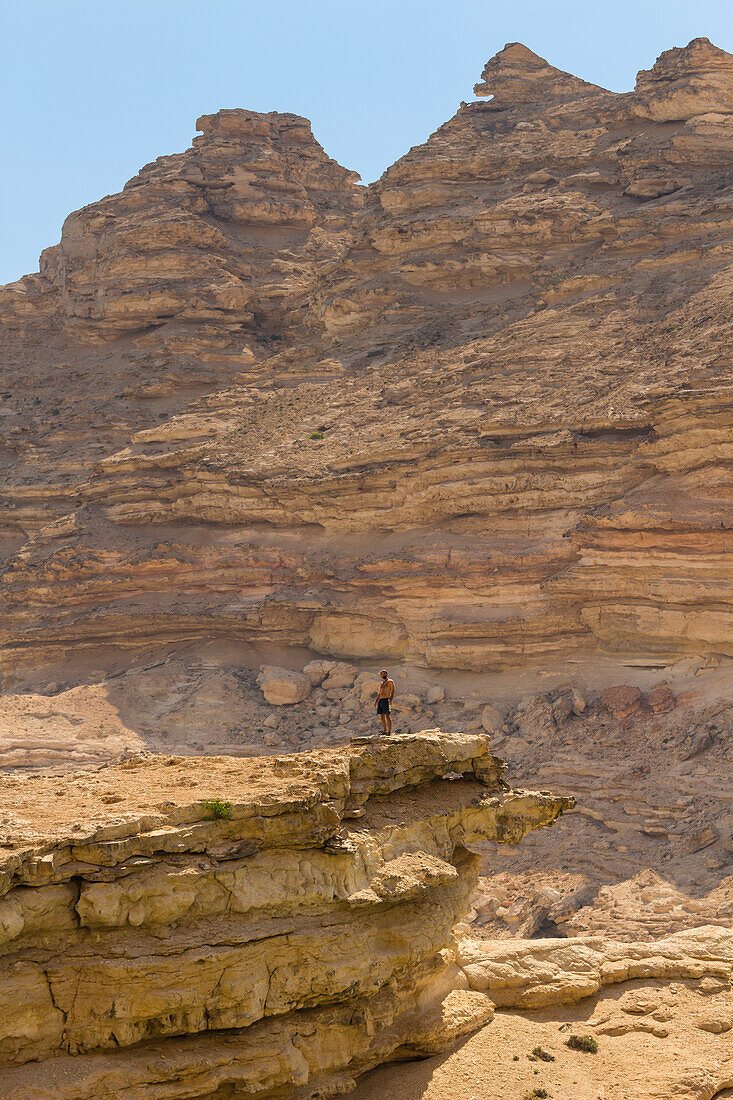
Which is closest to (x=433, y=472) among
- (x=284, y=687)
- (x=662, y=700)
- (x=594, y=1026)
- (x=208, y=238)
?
(x=284, y=687)

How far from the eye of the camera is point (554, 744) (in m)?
25.1

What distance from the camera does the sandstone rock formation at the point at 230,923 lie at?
328 inches

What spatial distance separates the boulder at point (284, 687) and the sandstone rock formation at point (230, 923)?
1856cm

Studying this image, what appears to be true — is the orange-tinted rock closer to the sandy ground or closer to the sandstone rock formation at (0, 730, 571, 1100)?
the sandy ground

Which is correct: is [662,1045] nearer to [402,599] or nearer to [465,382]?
[402,599]

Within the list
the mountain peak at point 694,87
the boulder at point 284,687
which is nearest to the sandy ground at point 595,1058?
the boulder at point 284,687

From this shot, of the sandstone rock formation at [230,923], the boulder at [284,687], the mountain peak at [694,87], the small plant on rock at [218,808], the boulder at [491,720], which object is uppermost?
the mountain peak at [694,87]

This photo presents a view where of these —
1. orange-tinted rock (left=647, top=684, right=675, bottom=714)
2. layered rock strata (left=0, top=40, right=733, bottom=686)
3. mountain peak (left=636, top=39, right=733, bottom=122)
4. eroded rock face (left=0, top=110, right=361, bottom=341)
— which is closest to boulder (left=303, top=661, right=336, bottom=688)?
layered rock strata (left=0, top=40, right=733, bottom=686)

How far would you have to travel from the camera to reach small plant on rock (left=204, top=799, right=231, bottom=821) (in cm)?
934

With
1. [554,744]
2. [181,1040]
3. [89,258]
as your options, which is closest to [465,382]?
[554,744]

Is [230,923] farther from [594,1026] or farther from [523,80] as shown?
Answer: [523,80]

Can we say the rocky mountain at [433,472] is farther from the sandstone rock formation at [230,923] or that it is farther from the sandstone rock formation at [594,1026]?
the sandstone rock formation at [230,923]

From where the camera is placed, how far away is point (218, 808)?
9.34 m

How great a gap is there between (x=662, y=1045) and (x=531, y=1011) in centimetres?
153
